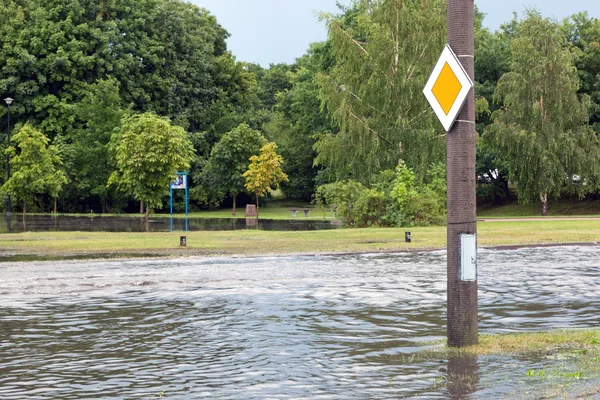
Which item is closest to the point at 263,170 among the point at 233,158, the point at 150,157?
the point at 233,158

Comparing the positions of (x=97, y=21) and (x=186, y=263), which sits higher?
(x=97, y=21)

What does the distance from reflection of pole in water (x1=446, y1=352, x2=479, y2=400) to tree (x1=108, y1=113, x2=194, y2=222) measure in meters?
34.1

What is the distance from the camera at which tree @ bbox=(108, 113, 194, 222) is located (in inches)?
1671

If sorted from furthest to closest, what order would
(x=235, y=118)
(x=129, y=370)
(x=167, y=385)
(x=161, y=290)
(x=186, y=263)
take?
(x=235, y=118) < (x=186, y=263) < (x=161, y=290) < (x=129, y=370) < (x=167, y=385)

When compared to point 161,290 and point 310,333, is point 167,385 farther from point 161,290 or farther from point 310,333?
point 161,290

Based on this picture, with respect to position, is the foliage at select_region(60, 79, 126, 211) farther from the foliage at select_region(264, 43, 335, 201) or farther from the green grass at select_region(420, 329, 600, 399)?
the green grass at select_region(420, 329, 600, 399)

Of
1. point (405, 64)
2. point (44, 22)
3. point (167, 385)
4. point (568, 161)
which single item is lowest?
point (167, 385)

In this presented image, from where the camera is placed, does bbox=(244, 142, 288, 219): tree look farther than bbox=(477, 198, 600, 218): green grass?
Yes

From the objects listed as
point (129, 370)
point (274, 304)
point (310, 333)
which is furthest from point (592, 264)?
point (129, 370)

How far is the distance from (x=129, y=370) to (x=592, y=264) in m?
15.5

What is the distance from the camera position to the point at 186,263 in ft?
77.0

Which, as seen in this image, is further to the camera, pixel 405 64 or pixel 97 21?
pixel 97 21

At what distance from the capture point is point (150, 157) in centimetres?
4234

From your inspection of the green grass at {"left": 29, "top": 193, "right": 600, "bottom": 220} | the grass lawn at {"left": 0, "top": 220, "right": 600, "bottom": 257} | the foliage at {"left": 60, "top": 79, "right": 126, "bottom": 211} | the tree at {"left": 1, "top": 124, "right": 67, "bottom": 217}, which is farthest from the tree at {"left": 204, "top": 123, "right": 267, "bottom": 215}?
the grass lawn at {"left": 0, "top": 220, "right": 600, "bottom": 257}
